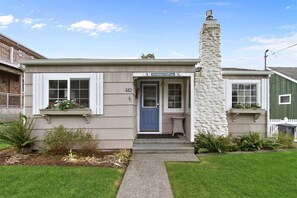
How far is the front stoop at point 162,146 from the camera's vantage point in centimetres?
693

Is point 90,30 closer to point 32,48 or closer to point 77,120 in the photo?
point 32,48

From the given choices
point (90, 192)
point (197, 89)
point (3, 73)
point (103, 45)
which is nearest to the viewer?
point (90, 192)

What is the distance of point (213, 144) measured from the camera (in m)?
7.06

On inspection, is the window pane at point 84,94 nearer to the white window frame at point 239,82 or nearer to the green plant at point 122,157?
the green plant at point 122,157

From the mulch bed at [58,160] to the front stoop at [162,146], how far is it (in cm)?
96

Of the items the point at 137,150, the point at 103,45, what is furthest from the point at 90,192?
the point at 103,45

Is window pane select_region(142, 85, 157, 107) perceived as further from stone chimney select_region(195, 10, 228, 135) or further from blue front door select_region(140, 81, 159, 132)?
stone chimney select_region(195, 10, 228, 135)

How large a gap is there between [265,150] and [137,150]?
4.11 meters

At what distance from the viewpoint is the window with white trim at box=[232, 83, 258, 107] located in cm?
862

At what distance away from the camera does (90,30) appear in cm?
1581

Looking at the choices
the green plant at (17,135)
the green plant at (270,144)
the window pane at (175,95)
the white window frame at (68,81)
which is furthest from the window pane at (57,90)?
the green plant at (270,144)

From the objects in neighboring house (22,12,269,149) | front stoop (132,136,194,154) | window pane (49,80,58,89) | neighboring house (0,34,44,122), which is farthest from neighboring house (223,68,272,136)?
neighboring house (0,34,44,122)

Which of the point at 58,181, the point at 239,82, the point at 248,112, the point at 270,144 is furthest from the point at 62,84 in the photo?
the point at 270,144

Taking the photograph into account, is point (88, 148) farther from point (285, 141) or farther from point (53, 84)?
point (285, 141)
